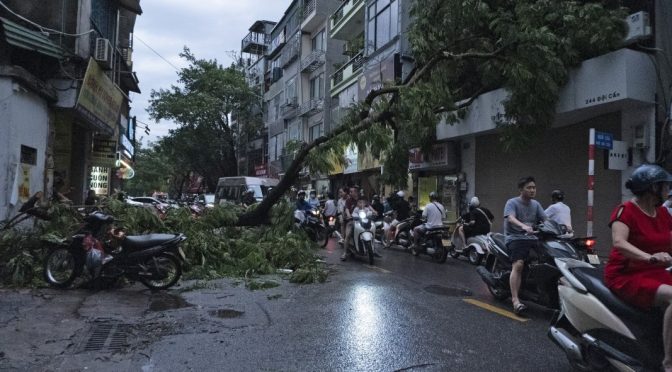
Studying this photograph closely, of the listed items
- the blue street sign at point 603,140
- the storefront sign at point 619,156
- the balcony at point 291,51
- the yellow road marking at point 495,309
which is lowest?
the yellow road marking at point 495,309

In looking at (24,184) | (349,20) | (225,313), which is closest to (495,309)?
(225,313)

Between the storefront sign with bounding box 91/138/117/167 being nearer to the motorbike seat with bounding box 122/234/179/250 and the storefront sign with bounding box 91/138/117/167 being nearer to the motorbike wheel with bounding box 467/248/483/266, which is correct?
the motorbike seat with bounding box 122/234/179/250

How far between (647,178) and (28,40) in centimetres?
1194

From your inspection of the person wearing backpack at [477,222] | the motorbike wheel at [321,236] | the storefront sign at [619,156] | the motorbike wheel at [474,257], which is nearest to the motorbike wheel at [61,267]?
the motorbike wheel at [474,257]

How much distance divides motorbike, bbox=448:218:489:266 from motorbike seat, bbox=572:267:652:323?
5608 mm

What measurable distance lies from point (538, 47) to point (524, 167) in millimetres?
4969

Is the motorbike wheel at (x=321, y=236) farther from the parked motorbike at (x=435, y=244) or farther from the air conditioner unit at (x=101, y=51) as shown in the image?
the air conditioner unit at (x=101, y=51)

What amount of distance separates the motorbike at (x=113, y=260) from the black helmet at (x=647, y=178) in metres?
6.31

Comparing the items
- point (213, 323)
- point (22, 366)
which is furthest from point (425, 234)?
point (22, 366)

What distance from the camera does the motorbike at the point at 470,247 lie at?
420 inches

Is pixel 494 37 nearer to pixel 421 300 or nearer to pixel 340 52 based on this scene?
pixel 421 300

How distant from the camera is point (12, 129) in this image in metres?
10.9

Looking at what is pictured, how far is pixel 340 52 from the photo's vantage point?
35688 millimetres

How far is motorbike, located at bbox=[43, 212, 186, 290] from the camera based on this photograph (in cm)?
771
